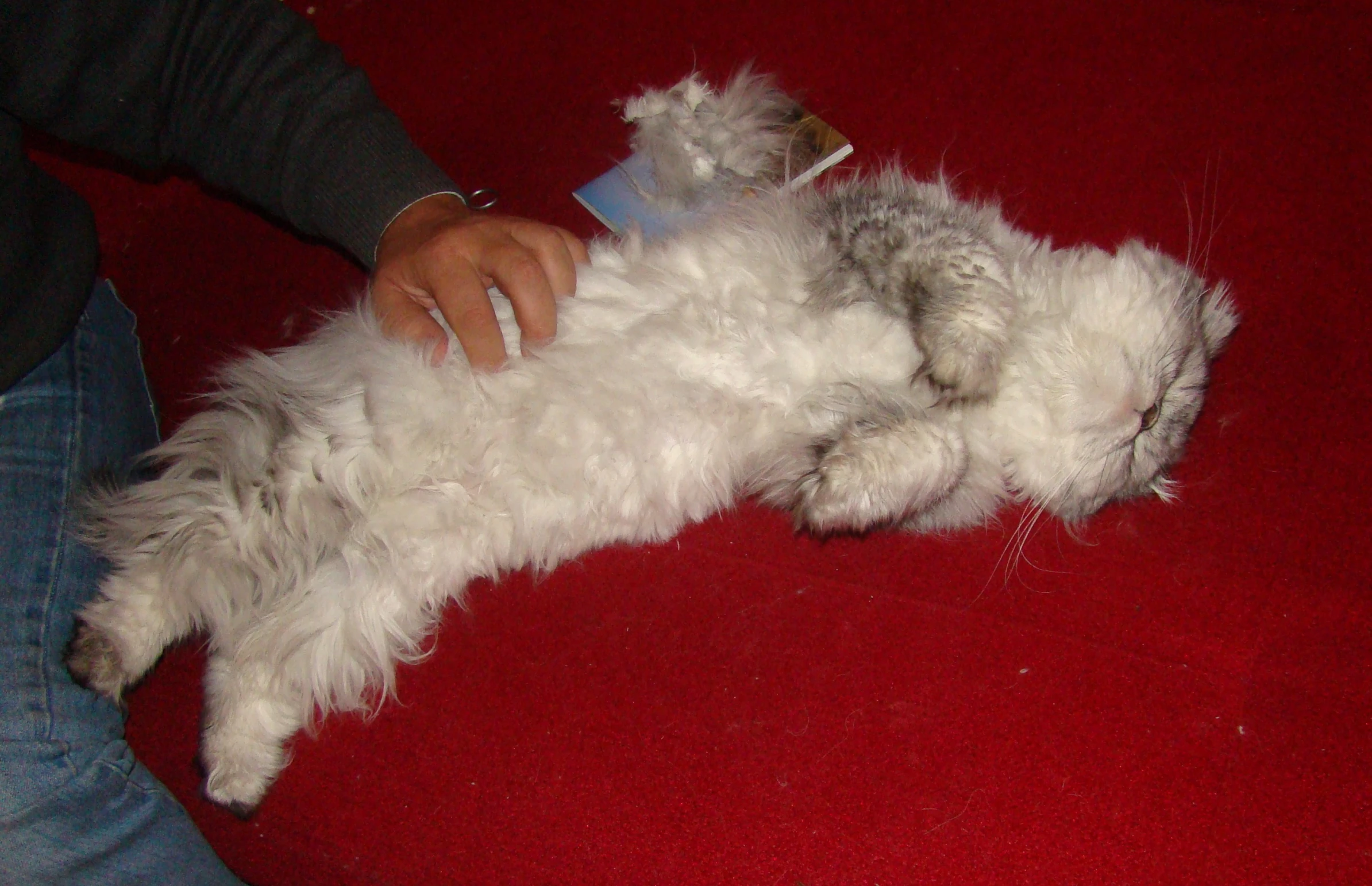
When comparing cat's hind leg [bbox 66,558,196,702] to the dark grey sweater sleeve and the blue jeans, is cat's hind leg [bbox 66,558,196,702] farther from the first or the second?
the dark grey sweater sleeve

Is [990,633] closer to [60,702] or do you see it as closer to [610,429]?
[610,429]

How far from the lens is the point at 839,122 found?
1867 mm

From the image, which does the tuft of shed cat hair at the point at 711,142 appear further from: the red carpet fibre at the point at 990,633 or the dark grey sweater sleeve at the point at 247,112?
the dark grey sweater sleeve at the point at 247,112

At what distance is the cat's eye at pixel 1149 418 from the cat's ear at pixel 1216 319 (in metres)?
0.17

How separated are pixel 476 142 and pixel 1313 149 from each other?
1.80 metres

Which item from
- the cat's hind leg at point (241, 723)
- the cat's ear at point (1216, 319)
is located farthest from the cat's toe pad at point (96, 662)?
the cat's ear at point (1216, 319)

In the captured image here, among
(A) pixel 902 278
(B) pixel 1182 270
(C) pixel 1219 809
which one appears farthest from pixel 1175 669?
(A) pixel 902 278

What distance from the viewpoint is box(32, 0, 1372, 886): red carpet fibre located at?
1.43 m

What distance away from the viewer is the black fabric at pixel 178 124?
1.28 metres

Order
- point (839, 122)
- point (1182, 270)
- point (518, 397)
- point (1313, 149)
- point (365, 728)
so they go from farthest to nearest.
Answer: point (839, 122), point (1313, 149), point (365, 728), point (1182, 270), point (518, 397)

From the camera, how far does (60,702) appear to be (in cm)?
125

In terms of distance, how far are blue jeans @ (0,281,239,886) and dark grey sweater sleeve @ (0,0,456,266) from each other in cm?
38

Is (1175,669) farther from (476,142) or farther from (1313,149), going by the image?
(476,142)

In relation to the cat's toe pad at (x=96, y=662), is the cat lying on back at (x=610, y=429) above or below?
above
